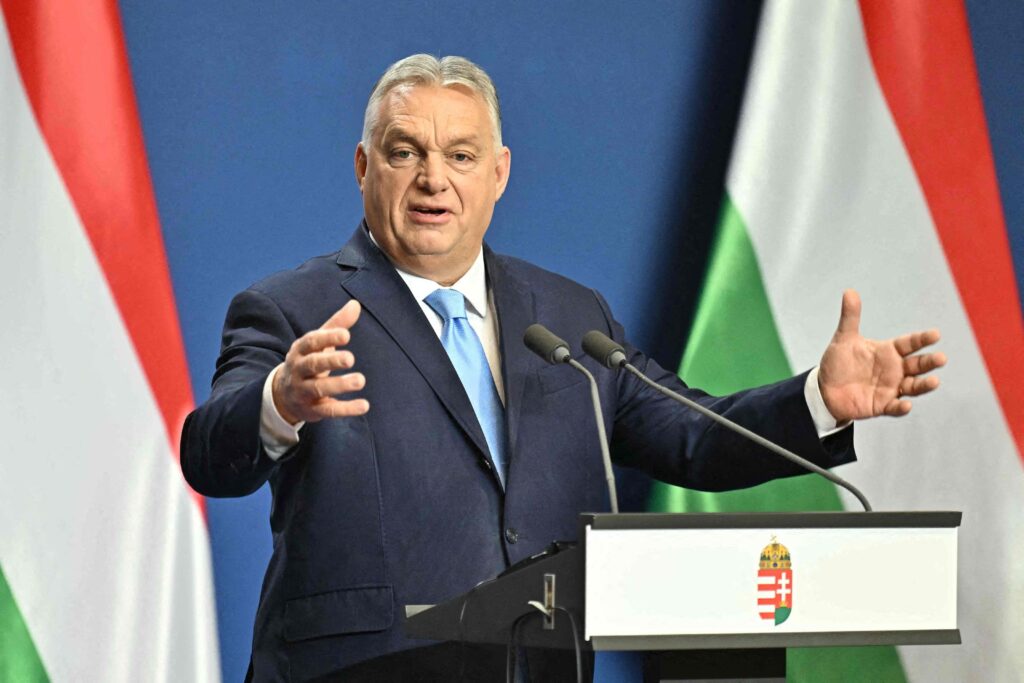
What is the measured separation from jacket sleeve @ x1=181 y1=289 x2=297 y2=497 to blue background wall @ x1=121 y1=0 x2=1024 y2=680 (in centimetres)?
73

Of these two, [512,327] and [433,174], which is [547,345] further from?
[433,174]

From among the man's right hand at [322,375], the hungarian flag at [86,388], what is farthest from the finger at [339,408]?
the hungarian flag at [86,388]

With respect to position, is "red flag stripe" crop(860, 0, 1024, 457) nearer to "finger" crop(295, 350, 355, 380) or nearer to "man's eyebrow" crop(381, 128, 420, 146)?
"man's eyebrow" crop(381, 128, 420, 146)

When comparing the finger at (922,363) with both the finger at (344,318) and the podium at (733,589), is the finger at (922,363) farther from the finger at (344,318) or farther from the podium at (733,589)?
the finger at (344,318)

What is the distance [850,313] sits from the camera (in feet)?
6.31

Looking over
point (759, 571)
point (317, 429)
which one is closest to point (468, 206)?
point (317, 429)

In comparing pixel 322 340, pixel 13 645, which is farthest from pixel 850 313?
pixel 13 645

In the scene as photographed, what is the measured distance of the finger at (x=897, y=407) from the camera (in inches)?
76.0

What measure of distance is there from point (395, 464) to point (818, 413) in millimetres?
668

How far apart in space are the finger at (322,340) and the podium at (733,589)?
1.13 ft

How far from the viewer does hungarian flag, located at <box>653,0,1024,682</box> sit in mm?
2926

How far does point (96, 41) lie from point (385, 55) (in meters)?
0.63

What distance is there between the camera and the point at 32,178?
2.70 metres

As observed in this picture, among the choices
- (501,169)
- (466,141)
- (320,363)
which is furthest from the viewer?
(501,169)
